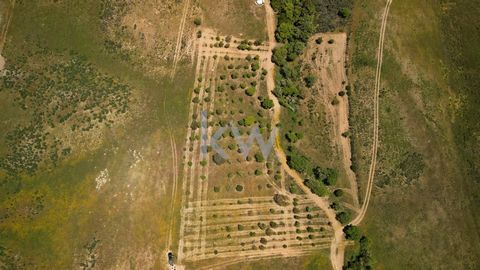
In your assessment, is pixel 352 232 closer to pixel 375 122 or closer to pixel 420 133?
pixel 375 122

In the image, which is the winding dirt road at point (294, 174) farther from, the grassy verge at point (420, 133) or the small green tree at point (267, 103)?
the grassy verge at point (420, 133)

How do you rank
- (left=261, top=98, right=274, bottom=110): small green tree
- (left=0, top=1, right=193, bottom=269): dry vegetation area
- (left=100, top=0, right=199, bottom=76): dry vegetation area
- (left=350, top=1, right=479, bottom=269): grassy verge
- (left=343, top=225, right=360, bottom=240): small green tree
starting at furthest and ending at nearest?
(left=100, top=0, right=199, bottom=76): dry vegetation area, (left=261, top=98, right=274, bottom=110): small green tree, (left=350, top=1, right=479, bottom=269): grassy verge, (left=343, top=225, right=360, bottom=240): small green tree, (left=0, top=1, right=193, bottom=269): dry vegetation area

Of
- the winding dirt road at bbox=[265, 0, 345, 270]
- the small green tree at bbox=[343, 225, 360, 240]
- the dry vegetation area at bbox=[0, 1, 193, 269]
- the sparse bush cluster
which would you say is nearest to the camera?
the dry vegetation area at bbox=[0, 1, 193, 269]

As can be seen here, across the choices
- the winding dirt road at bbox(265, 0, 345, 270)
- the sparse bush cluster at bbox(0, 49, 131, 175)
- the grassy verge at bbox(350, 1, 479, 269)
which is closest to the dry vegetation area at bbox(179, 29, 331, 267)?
the winding dirt road at bbox(265, 0, 345, 270)

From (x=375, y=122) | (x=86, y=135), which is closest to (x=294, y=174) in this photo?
(x=375, y=122)

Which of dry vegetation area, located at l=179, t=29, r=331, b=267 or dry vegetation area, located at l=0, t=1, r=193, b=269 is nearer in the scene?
dry vegetation area, located at l=0, t=1, r=193, b=269

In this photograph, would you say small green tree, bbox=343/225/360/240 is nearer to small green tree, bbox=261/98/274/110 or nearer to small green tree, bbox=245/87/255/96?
small green tree, bbox=261/98/274/110

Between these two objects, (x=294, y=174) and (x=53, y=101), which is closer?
(x=53, y=101)

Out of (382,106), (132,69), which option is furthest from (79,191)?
(382,106)

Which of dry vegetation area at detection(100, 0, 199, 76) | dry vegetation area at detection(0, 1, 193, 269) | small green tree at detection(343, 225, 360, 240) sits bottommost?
small green tree at detection(343, 225, 360, 240)

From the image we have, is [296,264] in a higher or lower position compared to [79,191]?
lower

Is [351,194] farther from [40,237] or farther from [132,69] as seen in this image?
[40,237]
